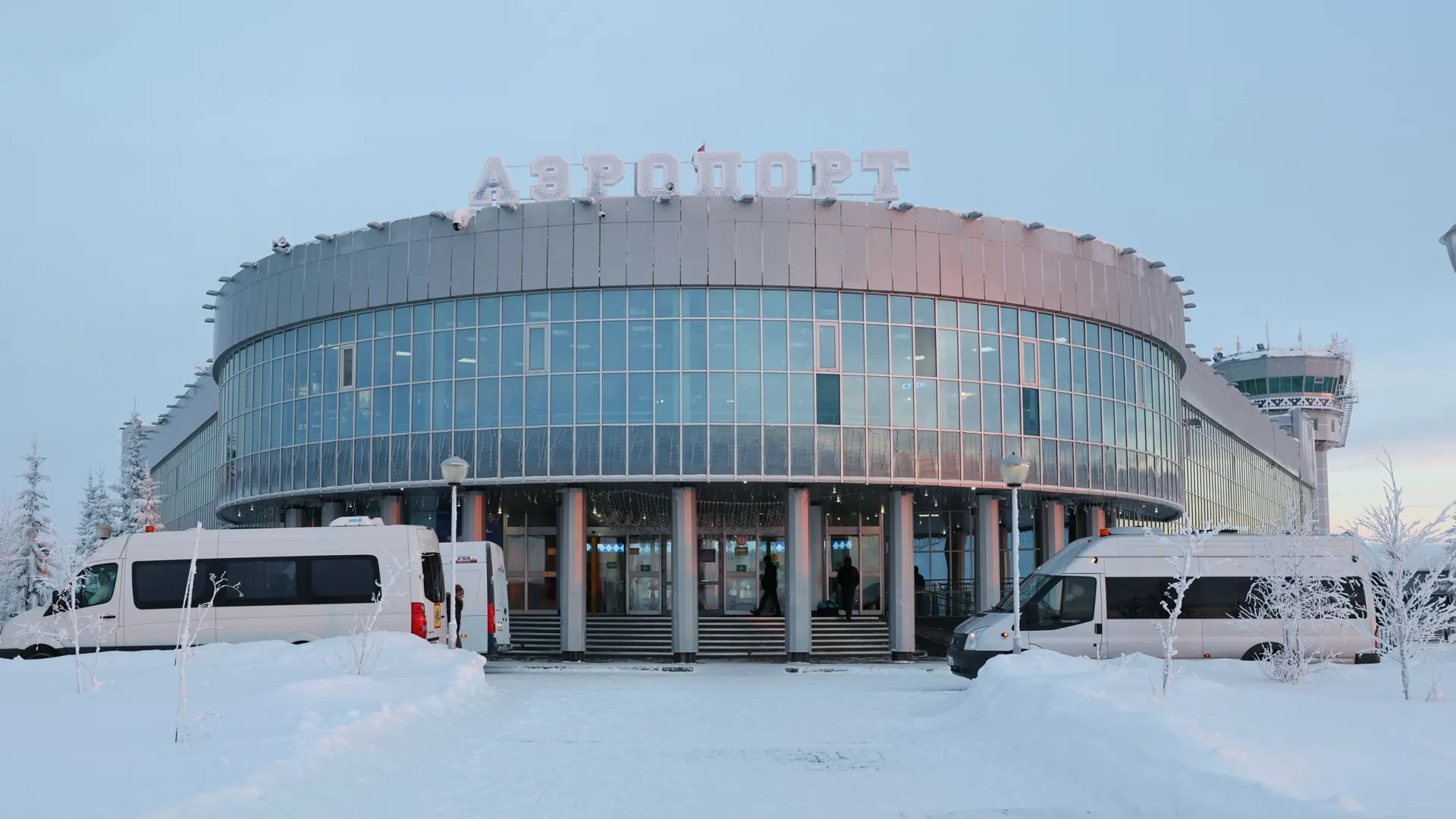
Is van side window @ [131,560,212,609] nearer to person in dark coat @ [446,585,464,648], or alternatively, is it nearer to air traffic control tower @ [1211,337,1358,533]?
person in dark coat @ [446,585,464,648]

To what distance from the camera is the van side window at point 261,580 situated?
25.5 m

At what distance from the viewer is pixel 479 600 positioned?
29.5 metres

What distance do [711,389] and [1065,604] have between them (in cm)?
1190

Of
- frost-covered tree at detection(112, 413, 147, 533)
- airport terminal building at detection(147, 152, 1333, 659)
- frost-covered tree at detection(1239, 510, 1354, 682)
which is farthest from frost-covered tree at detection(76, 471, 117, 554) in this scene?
frost-covered tree at detection(1239, 510, 1354, 682)

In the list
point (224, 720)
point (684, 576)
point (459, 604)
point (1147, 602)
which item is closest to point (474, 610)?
point (459, 604)

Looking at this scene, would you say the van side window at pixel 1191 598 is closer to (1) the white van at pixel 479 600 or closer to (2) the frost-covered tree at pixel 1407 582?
(2) the frost-covered tree at pixel 1407 582

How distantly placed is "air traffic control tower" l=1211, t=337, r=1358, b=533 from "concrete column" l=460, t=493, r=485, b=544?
265ft

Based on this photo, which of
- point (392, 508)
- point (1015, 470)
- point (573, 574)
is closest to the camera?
point (1015, 470)

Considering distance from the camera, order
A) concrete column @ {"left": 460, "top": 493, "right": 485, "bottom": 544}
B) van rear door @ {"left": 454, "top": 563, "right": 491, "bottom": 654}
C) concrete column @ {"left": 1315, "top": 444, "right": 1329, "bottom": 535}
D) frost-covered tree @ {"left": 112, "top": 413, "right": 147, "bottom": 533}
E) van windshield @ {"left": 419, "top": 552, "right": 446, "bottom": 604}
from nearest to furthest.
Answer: van windshield @ {"left": 419, "top": 552, "right": 446, "bottom": 604}, van rear door @ {"left": 454, "top": 563, "right": 491, "bottom": 654}, concrete column @ {"left": 460, "top": 493, "right": 485, "bottom": 544}, frost-covered tree @ {"left": 112, "top": 413, "right": 147, "bottom": 533}, concrete column @ {"left": 1315, "top": 444, "right": 1329, "bottom": 535}

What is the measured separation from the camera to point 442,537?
3841cm

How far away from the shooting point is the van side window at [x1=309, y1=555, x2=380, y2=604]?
25.6 metres

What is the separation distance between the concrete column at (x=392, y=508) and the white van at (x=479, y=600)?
26.0ft

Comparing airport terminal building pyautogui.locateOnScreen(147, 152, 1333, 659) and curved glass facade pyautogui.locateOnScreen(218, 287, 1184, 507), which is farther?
airport terminal building pyautogui.locateOnScreen(147, 152, 1333, 659)

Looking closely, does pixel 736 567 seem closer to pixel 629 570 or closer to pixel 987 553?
pixel 629 570
